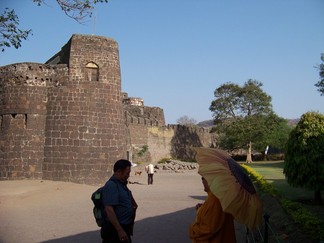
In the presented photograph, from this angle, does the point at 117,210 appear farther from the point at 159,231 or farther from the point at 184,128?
the point at 184,128

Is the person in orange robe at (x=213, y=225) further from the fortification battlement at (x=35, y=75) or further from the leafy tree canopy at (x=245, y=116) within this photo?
the leafy tree canopy at (x=245, y=116)

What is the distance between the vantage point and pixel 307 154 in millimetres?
10141

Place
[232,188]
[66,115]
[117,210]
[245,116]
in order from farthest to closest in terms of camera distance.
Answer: [245,116], [66,115], [117,210], [232,188]

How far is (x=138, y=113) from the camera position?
1578 inches

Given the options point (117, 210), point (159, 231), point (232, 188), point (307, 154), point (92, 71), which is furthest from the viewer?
point (92, 71)

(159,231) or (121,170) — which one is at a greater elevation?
(121,170)

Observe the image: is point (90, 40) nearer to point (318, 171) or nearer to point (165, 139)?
point (318, 171)

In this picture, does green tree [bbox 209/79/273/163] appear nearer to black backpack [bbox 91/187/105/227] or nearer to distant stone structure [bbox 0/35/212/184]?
distant stone structure [bbox 0/35/212/184]

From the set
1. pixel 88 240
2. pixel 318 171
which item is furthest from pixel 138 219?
pixel 318 171

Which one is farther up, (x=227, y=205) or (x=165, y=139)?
(x=165, y=139)

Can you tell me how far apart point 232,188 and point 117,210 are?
4.46ft

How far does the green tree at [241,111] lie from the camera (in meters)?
36.7

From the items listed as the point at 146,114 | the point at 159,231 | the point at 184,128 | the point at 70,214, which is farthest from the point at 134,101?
the point at 159,231

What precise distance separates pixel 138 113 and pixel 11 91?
24.1 meters
